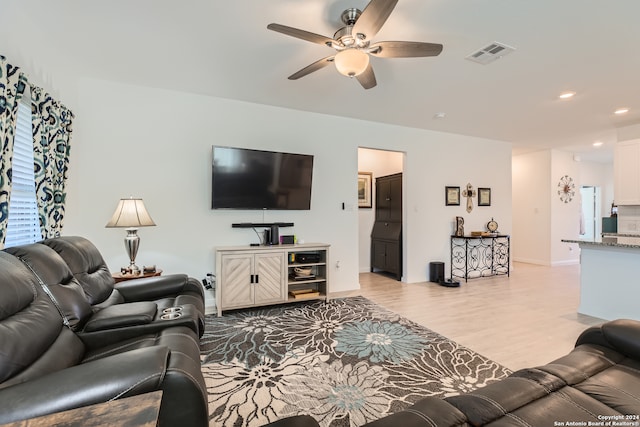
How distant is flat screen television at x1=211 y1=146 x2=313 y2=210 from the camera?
3.60 m

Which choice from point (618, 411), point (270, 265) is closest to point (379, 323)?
point (270, 265)

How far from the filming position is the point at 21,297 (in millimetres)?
1298

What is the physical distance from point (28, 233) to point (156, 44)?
1842 mm

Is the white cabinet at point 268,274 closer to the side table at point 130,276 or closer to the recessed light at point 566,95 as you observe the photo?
the side table at point 130,276

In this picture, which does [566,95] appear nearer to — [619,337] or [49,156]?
[619,337]

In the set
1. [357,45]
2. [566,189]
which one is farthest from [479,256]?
[357,45]

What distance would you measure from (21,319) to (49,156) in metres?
1.83

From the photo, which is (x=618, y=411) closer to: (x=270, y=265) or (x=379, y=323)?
(x=379, y=323)

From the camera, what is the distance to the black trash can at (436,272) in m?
5.06

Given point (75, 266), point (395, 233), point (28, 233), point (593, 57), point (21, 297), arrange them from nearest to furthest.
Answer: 1. point (21, 297)
2. point (75, 266)
3. point (28, 233)
4. point (593, 57)
5. point (395, 233)

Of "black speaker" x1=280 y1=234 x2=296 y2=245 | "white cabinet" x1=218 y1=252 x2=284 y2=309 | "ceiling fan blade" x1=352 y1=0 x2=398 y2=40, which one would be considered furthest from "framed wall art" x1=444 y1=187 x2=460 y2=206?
"ceiling fan blade" x1=352 y1=0 x2=398 y2=40

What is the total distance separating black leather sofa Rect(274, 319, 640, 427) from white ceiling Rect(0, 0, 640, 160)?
2.15m

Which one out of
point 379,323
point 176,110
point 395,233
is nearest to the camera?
point 379,323

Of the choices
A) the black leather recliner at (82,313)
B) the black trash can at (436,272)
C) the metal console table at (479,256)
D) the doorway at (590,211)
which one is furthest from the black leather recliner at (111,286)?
the doorway at (590,211)
